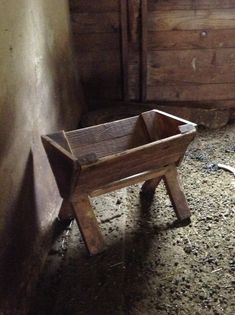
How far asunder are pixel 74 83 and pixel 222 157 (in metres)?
1.17

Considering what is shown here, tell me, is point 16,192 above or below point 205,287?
above

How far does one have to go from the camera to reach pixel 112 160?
1381mm

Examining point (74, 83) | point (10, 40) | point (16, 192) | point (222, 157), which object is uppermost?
point (10, 40)

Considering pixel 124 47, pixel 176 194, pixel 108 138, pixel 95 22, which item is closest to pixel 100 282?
pixel 176 194

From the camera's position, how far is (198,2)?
2.47 meters

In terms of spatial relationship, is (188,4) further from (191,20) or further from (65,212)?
(65,212)

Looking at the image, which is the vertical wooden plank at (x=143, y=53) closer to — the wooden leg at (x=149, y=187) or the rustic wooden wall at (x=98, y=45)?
the rustic wooden wall at (x=98, y=45)

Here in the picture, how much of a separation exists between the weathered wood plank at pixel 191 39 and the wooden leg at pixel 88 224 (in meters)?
1.56

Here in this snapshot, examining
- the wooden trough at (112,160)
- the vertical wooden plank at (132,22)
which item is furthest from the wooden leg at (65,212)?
the vertical wooden plank at (132,22)

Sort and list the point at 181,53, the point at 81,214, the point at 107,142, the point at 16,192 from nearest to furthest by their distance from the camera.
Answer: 1. the point at 16,192
2. the point at 81,214
3. the point at 107,142
4. the point at 181,53

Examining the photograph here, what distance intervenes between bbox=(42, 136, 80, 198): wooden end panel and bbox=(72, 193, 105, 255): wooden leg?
67 millimetres

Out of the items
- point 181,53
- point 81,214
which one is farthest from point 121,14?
point 81,214

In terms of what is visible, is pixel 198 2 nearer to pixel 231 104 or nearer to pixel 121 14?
pixel 121 14

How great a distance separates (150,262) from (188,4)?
1845mm
